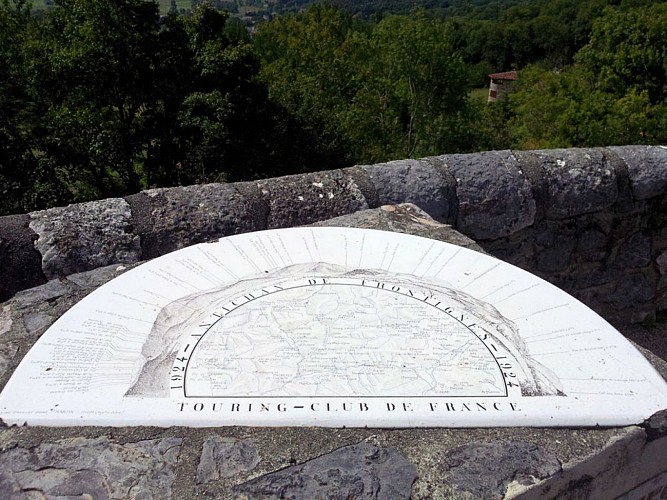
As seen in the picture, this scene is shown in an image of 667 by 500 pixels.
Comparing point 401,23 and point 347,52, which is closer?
point 401,23

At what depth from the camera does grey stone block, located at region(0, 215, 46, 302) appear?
7.51 ft

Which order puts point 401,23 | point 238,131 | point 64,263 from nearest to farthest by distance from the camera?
1. point 64,263
2. point 238,131
3. point 401,23

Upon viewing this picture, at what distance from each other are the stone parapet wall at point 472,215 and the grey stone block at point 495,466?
1.53 m

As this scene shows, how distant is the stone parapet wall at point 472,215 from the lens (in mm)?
2387

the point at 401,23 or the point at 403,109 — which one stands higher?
the point at 401,23

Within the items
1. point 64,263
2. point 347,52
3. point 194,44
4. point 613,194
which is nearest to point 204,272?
point 64,263

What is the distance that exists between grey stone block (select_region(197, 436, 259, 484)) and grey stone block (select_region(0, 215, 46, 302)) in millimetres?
1280

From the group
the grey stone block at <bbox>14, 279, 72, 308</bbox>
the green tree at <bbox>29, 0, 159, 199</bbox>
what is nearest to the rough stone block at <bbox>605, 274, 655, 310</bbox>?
the grey stone block at <bbox>14, 279, 72, 308</bbox>

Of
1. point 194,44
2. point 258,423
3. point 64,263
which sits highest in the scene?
point 194,44

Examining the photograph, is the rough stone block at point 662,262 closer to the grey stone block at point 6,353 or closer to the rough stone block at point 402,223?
the rough stone block at point 402,223

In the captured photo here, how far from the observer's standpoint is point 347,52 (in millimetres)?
16062

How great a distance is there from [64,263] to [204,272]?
61 cm

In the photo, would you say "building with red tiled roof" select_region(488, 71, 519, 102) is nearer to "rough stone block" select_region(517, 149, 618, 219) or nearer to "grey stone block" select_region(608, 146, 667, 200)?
"grey stone block" select_region(608, 146, 667, 200)

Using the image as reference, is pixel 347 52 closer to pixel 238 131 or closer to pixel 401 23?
pixel 401 23
